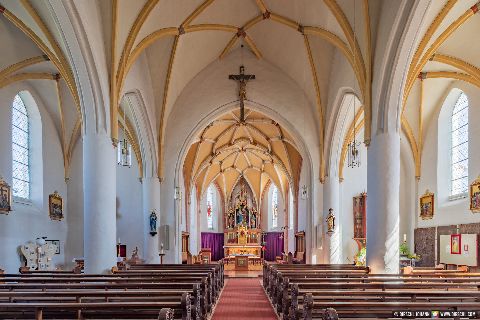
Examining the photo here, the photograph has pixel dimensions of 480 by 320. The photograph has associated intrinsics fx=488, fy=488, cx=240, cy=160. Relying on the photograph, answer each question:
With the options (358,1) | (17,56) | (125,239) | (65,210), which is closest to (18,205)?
(65,210)

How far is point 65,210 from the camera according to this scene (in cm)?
2250

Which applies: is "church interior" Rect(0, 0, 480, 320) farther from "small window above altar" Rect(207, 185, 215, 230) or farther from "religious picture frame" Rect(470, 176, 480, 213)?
"small window above altar" Rect(207, 185, 215, 230)

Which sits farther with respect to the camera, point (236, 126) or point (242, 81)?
point (236, 126)

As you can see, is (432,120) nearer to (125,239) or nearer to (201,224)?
(125,239)

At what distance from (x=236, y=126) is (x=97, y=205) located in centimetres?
1624

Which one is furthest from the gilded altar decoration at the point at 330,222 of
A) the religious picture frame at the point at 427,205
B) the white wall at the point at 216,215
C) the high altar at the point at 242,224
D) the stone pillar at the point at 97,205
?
the white wall at the point at 216,215

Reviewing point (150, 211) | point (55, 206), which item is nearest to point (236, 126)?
point (150, 211)

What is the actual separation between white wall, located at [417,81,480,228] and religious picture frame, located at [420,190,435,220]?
0.18 m

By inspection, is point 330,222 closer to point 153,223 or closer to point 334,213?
point 334,213

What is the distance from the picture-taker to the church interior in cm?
1250

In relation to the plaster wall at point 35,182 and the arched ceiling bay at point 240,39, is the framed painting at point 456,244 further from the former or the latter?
the plaster wall at point 35,182

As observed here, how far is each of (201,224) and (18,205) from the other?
21.0 m

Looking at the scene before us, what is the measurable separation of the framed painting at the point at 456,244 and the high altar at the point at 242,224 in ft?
61.4

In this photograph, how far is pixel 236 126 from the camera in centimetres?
2852
